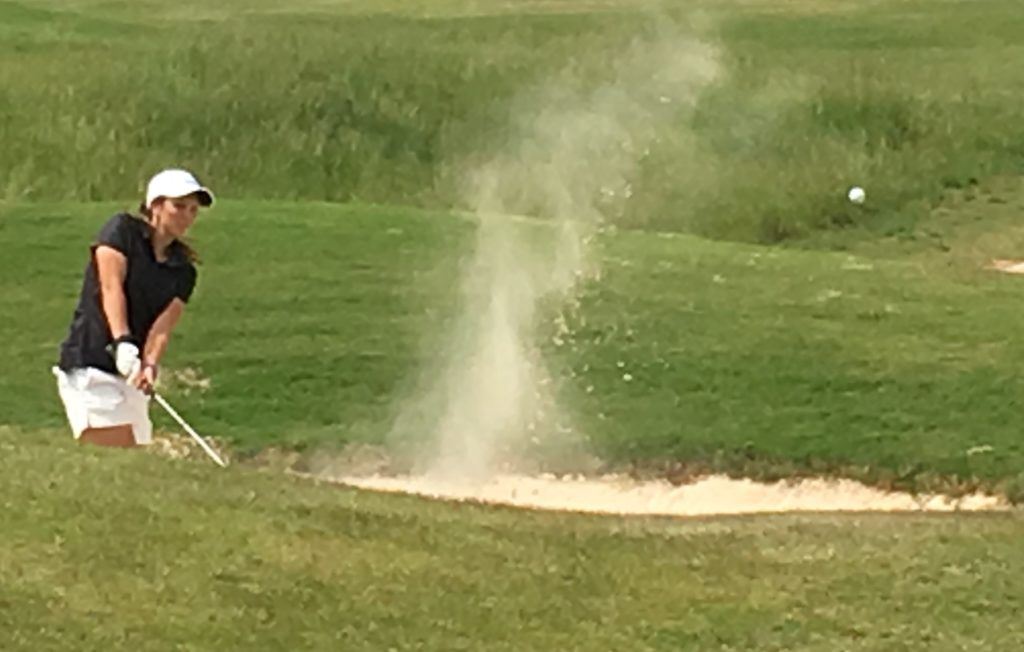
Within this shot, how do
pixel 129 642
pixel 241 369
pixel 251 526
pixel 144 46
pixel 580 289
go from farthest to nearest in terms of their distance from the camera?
pixel 144 46
pixel 580 289
pixel 241 369
pixel 251 526
pixel 129 642

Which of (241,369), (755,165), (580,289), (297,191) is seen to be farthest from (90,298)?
(755,165)

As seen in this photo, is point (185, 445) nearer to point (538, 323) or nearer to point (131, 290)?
point (538, 323)

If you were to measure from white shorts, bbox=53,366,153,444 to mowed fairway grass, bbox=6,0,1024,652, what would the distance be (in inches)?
15.5

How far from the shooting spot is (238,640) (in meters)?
5.58

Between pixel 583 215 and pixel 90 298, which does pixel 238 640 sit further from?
pixel 583 215

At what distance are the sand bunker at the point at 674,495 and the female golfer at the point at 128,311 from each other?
86.9 inches

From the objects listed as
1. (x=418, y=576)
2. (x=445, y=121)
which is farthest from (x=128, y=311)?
(x=445, y=121)

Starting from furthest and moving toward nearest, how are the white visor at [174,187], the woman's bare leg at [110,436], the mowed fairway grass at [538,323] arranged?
the woman's bare leg at [110,436] → the white visor at [174,187] → the mowed fairway grass at [538,323]

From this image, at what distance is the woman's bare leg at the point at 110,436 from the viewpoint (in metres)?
8.02

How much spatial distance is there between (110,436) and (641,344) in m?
5.04

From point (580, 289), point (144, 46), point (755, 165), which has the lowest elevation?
point (580, 289)

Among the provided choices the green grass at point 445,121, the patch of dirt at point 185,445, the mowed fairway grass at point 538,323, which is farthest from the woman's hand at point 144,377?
the green grass at point 445,121

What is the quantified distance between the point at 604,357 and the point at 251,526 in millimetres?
6003

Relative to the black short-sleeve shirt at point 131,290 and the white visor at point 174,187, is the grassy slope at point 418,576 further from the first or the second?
the white visor at point 174,187
